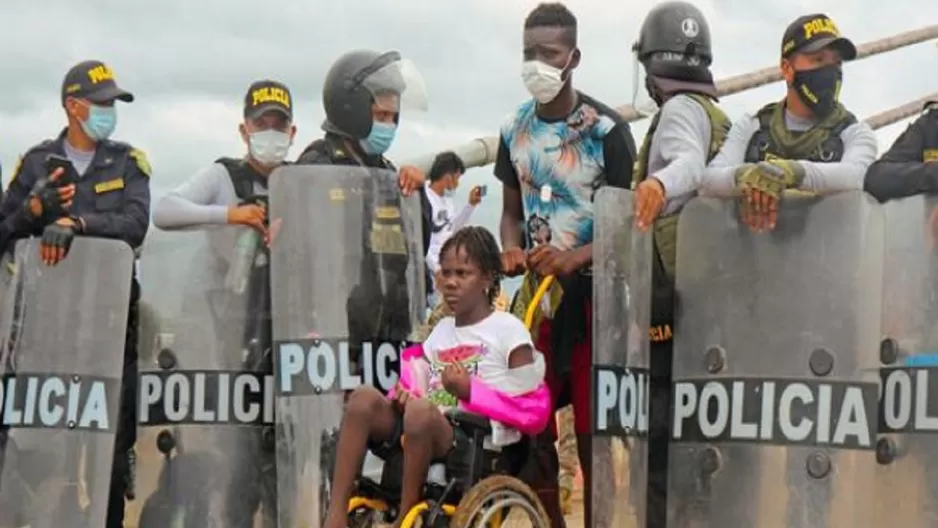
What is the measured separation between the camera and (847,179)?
5062 mm

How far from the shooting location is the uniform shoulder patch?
678 centimetres

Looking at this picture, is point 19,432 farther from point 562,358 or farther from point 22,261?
point 562,358

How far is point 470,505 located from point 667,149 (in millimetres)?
1295

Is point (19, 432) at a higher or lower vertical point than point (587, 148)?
lower

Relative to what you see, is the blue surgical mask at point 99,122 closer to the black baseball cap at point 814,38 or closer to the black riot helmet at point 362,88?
the black riot helmet at point 362,88

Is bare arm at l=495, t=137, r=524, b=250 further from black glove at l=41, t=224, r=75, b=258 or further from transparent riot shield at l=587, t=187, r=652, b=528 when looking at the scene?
black glove at l=41, t=224, r=75, b=258

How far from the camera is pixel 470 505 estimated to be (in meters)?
5.10

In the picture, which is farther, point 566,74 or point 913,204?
point 566,74

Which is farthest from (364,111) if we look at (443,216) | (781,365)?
(443,216)

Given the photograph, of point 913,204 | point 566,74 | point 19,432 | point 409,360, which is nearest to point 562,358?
point 409,360

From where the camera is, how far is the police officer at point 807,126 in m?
5.16

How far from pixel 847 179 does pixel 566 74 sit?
3.96ft

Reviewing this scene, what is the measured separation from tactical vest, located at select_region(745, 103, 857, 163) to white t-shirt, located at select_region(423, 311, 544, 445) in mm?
931

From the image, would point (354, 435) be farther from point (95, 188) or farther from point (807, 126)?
point (95, 188)
